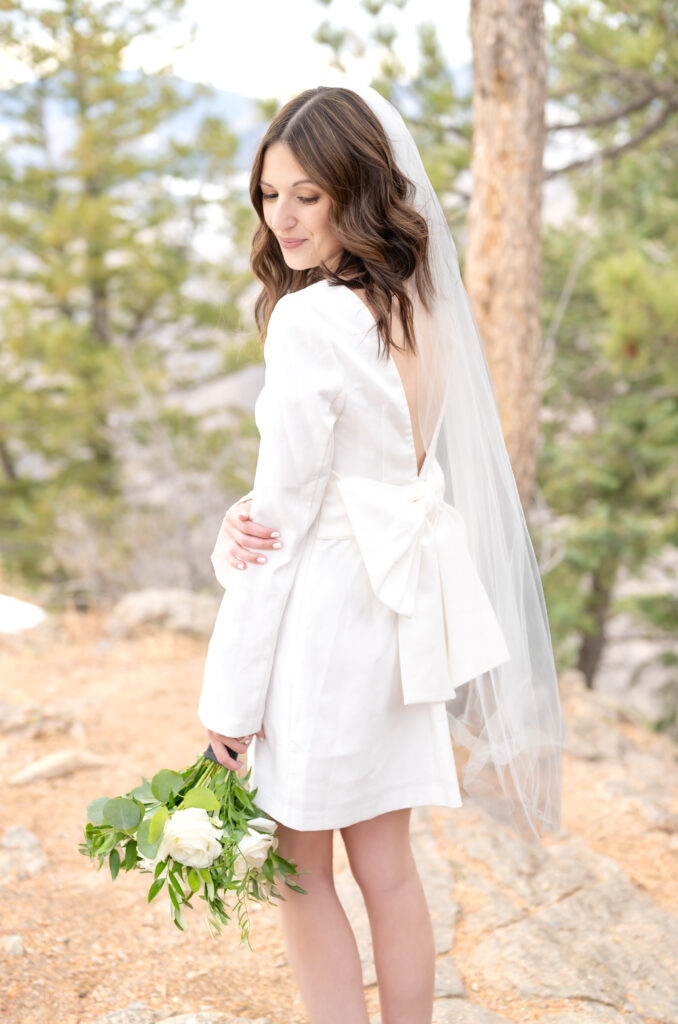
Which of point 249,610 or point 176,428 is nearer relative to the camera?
point 249,610

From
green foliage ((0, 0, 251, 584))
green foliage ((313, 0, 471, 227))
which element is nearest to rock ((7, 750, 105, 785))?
green foliage ((313, 0, 471, 227))

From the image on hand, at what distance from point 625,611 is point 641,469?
206cm

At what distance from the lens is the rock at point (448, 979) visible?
215 cm

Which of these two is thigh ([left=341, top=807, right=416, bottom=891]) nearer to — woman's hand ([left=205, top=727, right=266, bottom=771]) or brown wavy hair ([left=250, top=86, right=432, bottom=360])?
woman's hand ([left=205, top=727, right=266, bottom=771])

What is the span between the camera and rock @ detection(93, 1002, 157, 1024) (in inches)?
76.0

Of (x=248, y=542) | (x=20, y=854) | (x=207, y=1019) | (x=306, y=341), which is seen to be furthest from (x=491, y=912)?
(x=306, y=341)

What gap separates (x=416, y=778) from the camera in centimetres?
157

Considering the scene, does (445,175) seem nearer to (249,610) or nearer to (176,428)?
(249,610)

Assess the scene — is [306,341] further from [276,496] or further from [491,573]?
[491,573]

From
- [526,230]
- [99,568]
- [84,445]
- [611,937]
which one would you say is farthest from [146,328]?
[611,937]

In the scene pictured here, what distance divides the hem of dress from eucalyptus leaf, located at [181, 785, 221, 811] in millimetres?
100

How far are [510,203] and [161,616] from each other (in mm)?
3479

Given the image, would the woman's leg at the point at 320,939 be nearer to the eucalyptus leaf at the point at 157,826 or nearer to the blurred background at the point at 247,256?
the eucalyptus leaf at the point at 157,826

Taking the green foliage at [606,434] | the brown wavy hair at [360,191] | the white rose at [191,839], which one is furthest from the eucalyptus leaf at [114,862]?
the green foliage at [606,434]
